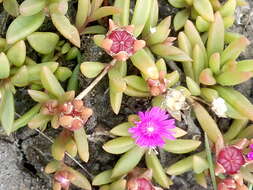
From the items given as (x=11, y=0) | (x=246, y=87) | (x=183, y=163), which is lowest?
(x=183, y=163)

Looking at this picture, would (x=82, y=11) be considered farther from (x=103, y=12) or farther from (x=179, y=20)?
(x=179, y=20)

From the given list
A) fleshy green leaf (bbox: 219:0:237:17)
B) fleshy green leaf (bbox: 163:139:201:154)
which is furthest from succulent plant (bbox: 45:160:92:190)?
fleshy green leaf (bbox: 219:0:237:17)

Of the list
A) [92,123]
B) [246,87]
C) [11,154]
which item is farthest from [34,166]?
[246,87]

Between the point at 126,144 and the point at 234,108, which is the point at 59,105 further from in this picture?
the point at 234,108

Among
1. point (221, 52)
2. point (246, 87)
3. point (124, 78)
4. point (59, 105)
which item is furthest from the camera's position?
point (246, 87)

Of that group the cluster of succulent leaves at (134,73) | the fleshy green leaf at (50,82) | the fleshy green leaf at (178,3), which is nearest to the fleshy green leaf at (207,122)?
the cluster of succulent leaves at (134,73)
